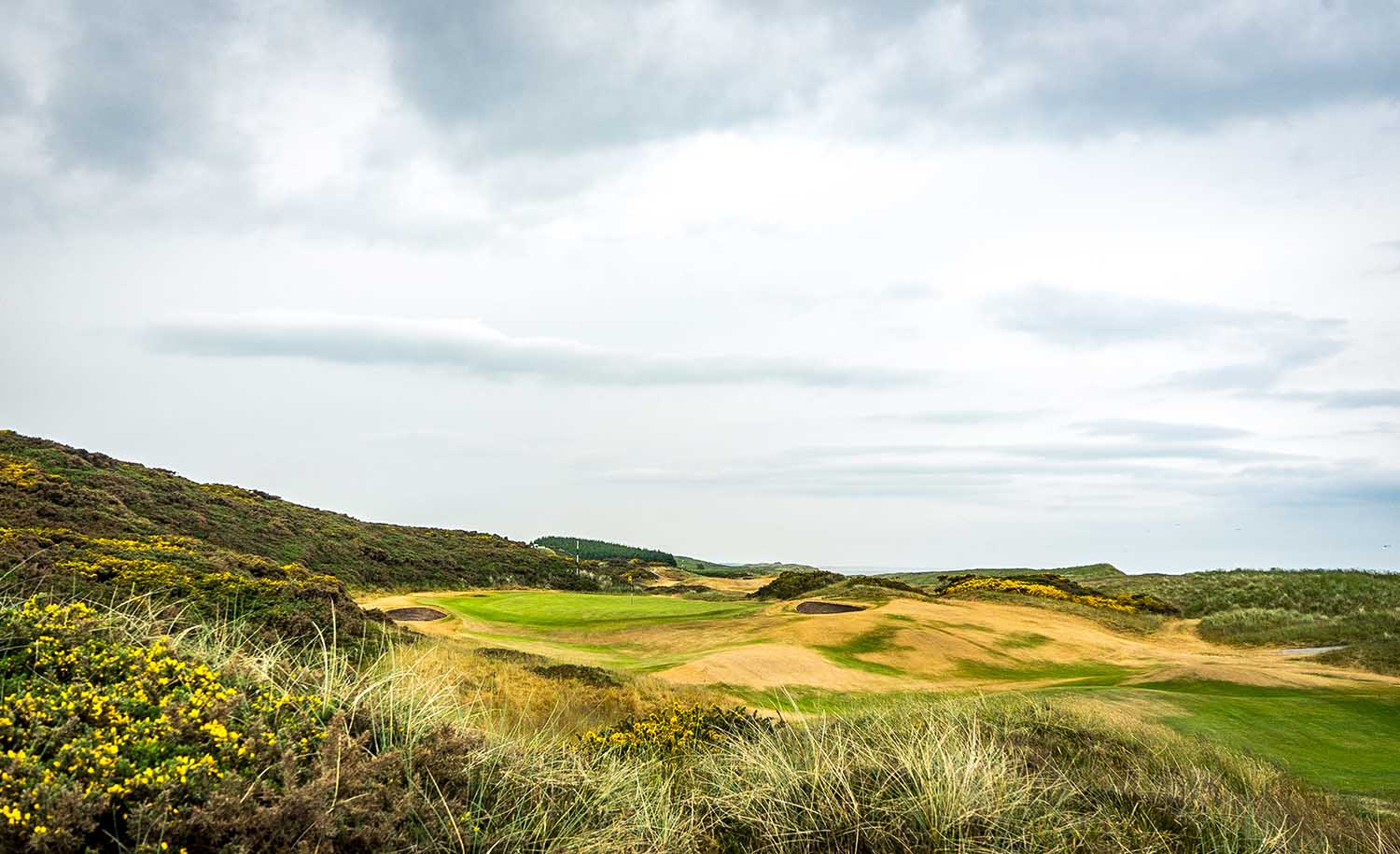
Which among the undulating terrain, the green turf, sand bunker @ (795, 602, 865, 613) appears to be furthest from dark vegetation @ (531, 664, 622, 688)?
sand bunker @ (795, 602, 865, 613)

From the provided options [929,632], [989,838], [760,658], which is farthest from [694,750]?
[929,632]

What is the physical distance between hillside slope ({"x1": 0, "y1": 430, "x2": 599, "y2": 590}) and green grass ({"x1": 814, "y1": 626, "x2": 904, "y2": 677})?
63.2 feet

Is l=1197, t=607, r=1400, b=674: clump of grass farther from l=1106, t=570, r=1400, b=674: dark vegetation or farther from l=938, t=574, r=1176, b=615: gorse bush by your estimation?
l=938, t=574, r=1176, b=615: gorse bush

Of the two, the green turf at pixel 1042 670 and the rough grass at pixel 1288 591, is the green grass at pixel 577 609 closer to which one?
the green turf at pixel 1042 670

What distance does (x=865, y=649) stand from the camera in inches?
836

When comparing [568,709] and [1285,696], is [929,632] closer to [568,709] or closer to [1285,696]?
[1285,696]

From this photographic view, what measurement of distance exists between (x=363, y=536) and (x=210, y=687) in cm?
4829

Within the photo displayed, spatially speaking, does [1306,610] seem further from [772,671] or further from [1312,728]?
[772,671]

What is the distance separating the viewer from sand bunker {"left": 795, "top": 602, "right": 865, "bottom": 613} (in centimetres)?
2797

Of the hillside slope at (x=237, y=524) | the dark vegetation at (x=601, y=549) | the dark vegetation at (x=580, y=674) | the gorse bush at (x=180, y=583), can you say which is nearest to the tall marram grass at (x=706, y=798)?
the gorse bush at (x=180, y=583)

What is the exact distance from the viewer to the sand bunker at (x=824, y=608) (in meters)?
28.0

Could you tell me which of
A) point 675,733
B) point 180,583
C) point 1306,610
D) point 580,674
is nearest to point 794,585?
point 1306,610

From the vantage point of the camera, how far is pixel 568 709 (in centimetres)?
1066

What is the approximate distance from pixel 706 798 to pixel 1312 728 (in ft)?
40.3
